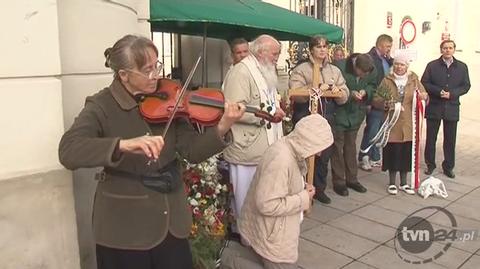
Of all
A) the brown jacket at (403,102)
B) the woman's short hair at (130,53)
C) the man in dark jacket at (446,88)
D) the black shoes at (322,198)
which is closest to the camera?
the woman's short hair at (130,53)

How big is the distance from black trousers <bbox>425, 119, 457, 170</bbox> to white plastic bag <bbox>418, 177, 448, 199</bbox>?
98 centimetres

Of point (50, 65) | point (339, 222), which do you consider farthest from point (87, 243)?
point (339, 222)

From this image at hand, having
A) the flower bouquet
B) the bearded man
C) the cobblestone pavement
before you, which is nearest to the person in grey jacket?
the cobblestone pavement

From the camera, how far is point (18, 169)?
246cm

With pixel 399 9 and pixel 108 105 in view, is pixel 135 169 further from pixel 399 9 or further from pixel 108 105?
pixel 399 9

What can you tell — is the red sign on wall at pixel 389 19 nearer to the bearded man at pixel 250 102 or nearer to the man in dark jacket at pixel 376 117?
the man in dark jacket at pixel 376 117

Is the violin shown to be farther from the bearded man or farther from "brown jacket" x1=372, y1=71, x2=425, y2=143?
"brown jacket" x1=372, y1=71, x2=425, y2=143

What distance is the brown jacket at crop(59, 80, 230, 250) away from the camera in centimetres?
214

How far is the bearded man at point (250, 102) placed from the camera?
3771 millimetres

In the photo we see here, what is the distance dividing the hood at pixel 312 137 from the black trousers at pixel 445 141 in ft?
12.9

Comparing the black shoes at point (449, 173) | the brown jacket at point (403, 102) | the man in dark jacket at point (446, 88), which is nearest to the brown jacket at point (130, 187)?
the brown jacket at point (403, 102)

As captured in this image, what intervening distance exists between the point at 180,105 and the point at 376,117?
16.5 feet

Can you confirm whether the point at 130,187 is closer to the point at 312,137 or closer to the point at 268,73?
the point at 312,137

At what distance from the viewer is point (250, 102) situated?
3.77 m
